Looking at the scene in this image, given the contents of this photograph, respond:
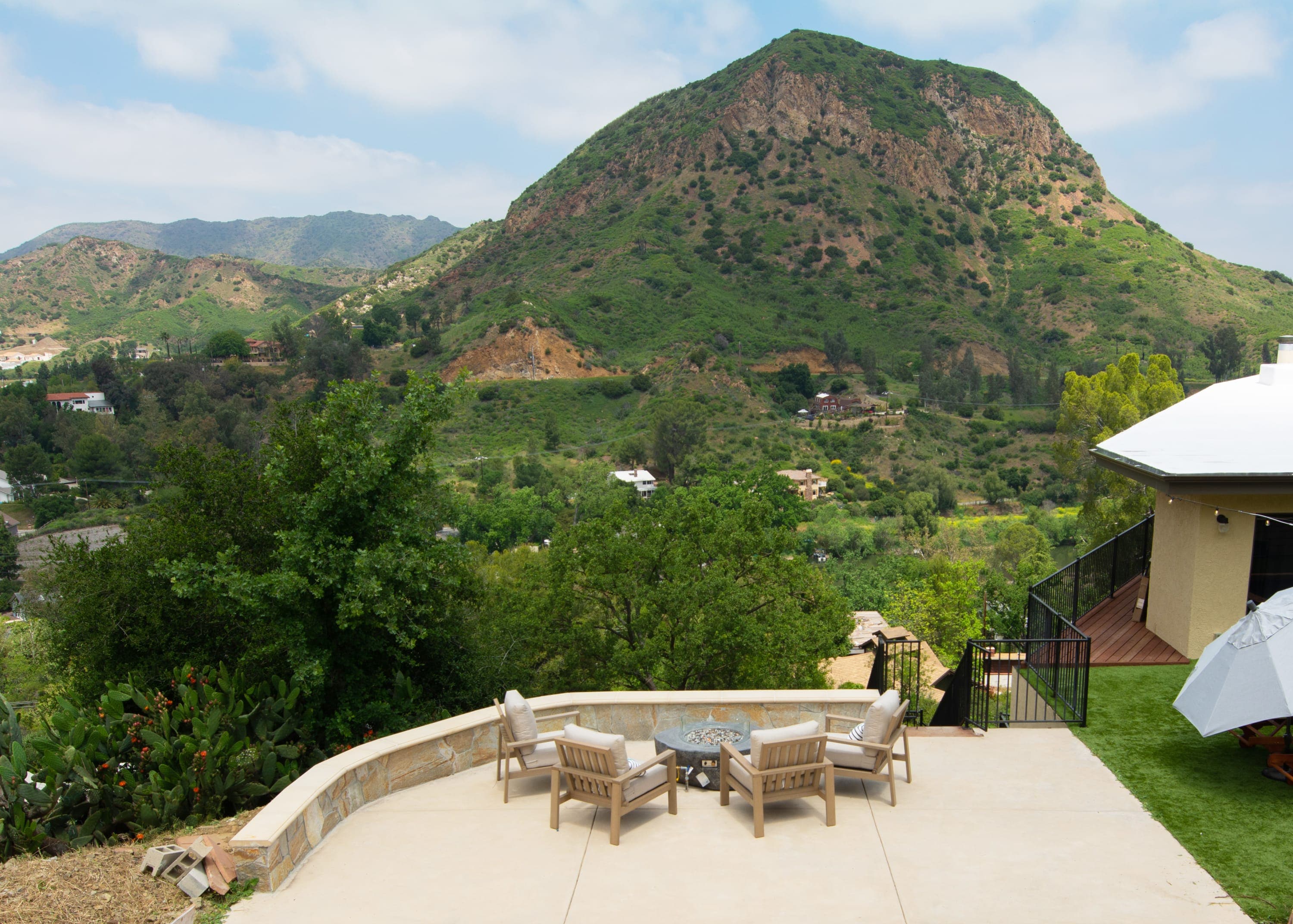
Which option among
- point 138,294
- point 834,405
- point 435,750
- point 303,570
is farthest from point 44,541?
point 138,294

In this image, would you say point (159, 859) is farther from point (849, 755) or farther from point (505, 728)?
A: point (849, 755)

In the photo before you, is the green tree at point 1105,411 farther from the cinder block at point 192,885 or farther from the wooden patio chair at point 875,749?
the cinder block at point 192,885

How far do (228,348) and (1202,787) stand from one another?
93.1 m

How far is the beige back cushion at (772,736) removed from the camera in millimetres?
5371

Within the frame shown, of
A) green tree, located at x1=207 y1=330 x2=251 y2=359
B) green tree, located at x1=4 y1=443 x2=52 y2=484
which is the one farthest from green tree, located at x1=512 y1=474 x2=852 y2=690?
green tree, located at x1=207 y1=330 x2=251 y2=359

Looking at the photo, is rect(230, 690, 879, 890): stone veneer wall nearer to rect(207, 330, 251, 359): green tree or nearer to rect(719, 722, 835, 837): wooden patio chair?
rect(719, 722, 835, 837): wooden patio chair

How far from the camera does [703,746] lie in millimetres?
6180

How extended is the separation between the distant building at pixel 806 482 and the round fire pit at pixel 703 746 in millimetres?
49465

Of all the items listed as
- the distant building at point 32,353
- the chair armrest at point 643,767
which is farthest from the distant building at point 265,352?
the chair armrest at point 643,767

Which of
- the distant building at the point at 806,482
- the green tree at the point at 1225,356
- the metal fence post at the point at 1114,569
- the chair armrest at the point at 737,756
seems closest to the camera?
the chair armrest at the point at 737,756

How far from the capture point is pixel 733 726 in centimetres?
657

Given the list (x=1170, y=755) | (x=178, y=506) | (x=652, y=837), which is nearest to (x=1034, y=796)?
(x=1170, y=755)

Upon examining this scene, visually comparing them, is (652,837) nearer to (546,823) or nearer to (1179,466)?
(546,823)

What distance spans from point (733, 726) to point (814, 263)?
86352 mm
